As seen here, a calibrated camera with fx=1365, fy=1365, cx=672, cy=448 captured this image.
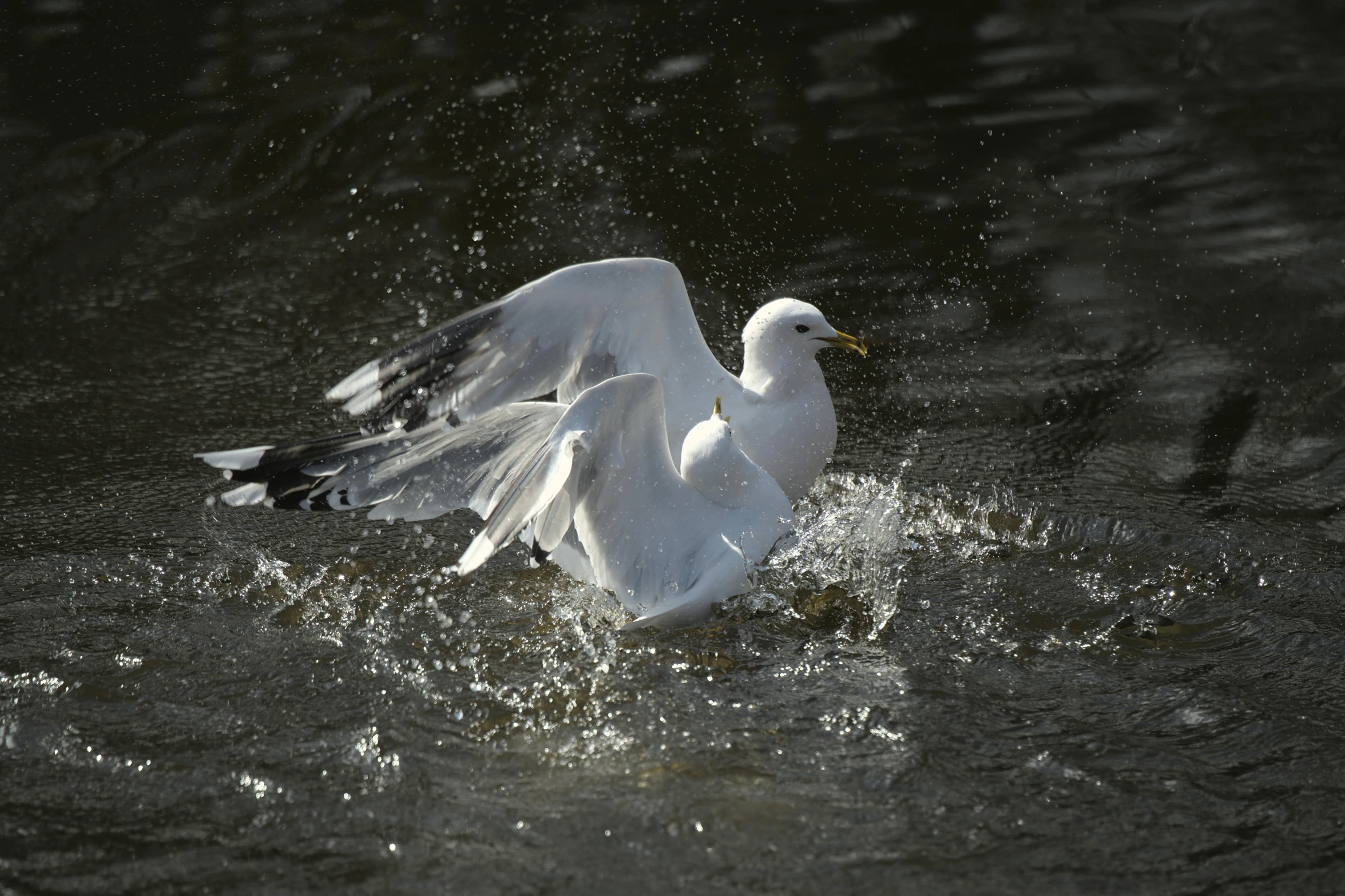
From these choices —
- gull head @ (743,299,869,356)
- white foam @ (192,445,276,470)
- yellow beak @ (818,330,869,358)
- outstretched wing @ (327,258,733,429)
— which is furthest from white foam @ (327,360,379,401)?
yellow beak @ (818,330,869,358)

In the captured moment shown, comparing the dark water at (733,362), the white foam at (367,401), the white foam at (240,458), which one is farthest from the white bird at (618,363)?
the dark water at (733,362)

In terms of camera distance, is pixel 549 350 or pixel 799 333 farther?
pixel 799 333

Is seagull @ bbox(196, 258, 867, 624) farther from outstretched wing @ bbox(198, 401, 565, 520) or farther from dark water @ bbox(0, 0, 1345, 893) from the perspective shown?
dark water @ bbox(0, 0, 1345, 893)

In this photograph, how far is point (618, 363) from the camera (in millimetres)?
4695

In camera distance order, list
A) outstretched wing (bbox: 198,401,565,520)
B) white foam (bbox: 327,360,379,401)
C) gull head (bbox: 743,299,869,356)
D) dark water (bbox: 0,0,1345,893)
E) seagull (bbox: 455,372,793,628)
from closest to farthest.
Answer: dark water (bbox: 0,0,1345,893)
seagull (bbox: 455,372,793,628)
outstretched wing (bbox: 198,401,565,520)
white foam (bbox: 327,360,379,401)
gull head (bbox: 743,299,869,356)

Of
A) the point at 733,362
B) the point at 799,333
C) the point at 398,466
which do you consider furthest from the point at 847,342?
the point at 398,466

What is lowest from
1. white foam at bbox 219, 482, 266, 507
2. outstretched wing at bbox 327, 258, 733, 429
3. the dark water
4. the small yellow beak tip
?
the dark water

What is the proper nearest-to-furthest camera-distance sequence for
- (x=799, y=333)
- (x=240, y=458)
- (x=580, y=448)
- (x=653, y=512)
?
(x=580, y=448), (x=653, y=512), (x=240, y=458), (x=799, y=333)

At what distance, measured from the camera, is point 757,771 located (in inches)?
134

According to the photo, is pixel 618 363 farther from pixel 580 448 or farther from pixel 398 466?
pixel 580 448

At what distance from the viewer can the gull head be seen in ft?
16.0

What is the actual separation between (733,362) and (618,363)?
1.54m

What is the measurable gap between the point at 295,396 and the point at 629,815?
330cm

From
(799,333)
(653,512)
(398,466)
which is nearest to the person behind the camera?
(653,512)
